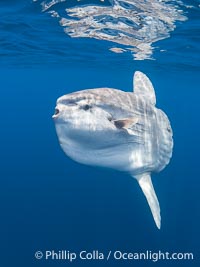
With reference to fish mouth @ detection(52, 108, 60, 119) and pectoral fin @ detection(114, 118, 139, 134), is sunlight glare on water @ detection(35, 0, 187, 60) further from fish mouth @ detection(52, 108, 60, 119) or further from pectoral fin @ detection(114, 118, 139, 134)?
fish mouth @ detection(52, 108, 60, 119)

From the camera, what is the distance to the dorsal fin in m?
6.51

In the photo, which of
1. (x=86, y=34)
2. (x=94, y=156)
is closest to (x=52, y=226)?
(x=86, y=34)

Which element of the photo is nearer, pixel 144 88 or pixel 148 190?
pixel 148 190

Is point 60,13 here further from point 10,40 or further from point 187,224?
point 187,224

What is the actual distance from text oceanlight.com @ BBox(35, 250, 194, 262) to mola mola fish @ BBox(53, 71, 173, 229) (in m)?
9.52

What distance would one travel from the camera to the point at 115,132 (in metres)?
4.62

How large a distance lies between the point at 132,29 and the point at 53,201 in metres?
11.6

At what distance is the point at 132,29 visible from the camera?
1322cm

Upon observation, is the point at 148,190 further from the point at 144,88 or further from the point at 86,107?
the point at 86,107

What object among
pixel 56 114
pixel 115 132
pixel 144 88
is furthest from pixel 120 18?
pixel 56 114

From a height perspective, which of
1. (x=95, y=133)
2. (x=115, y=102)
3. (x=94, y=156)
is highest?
(x=115, y=102)

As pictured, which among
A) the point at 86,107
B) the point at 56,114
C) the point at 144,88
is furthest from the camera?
the point at 144,88

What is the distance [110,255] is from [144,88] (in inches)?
395

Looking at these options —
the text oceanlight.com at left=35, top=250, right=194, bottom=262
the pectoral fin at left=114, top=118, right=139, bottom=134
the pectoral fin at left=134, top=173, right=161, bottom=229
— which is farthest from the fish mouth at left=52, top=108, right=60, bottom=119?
the text oceanlight.com at left=35, top=250, right=194, bottom=262
